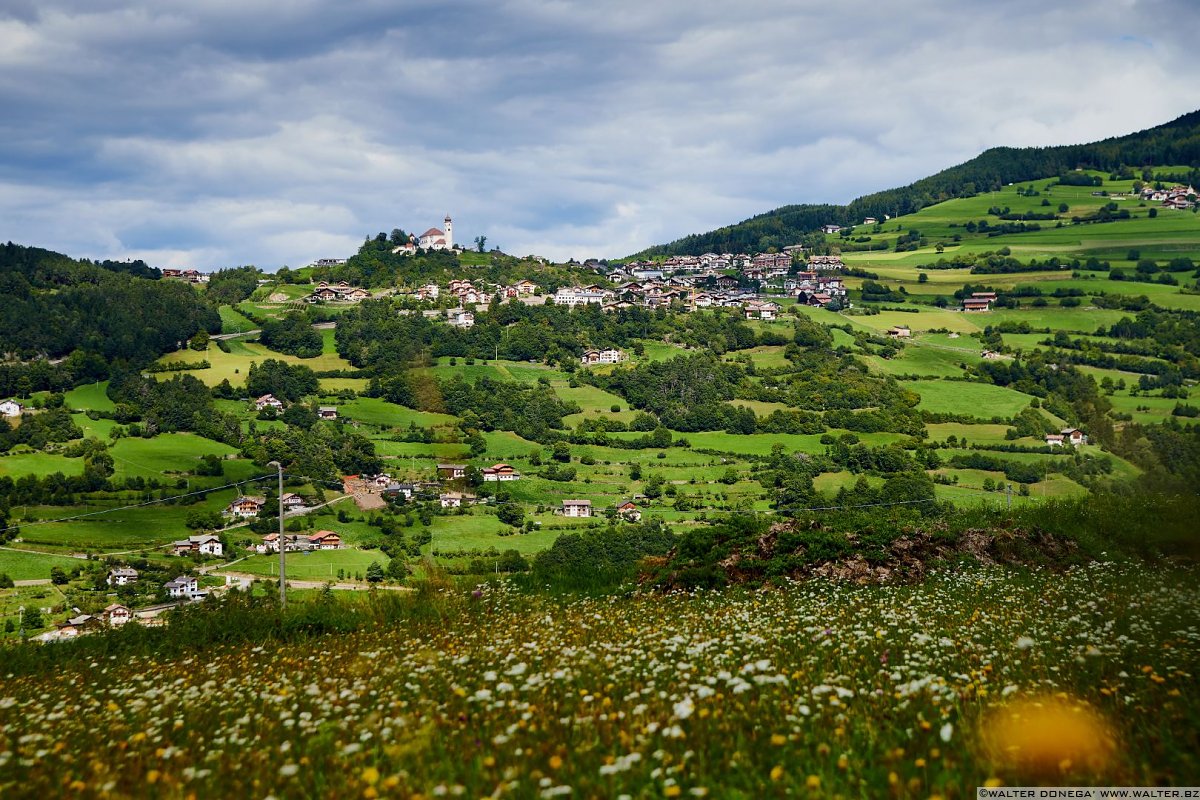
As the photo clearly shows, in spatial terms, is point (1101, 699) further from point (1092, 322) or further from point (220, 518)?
point (1092, 322)

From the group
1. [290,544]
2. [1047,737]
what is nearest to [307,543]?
[290,544]

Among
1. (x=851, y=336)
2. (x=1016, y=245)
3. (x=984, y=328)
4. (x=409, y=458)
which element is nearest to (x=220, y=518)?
(x=409, y=458)

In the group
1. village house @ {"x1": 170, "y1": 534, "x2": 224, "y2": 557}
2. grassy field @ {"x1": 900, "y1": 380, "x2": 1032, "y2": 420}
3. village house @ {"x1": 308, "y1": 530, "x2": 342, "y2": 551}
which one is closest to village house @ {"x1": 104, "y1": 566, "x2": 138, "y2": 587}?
village house @ {"x1": 170, "y1": 534, "x2": 224, "y2": 557}

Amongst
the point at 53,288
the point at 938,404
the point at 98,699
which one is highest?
the point at 53,288

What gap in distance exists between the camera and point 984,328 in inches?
5974

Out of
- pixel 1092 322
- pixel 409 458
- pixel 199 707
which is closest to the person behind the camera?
pixel 199 707

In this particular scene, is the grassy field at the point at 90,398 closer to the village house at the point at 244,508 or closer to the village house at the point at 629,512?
the village house at the point at 244,508

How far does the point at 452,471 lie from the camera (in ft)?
361

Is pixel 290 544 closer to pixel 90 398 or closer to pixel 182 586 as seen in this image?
pixel 182 586

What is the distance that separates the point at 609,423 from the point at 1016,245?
12471cm

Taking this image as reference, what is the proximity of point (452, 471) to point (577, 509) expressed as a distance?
2243 centimetres

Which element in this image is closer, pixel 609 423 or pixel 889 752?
pixel 889 752

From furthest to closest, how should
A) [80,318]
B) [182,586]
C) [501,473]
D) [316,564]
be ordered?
[80,318] → [501,473] → [316,564] → [182,586]

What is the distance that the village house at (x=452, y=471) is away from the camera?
108 metres
